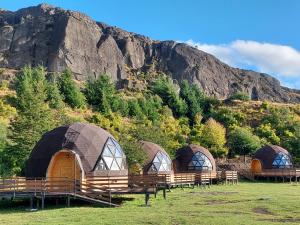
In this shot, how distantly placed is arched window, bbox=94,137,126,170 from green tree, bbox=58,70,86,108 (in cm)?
4826

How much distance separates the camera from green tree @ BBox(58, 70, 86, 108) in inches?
2965

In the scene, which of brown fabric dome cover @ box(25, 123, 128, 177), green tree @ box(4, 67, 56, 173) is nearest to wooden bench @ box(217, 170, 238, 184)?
green tree @ box(4, 67, 56, 173)

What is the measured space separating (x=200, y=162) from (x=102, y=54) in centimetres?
7988

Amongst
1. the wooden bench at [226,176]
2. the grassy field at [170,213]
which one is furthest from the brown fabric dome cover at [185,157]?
the grassy field at [170,213]

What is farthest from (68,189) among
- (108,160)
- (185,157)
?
(185,157)

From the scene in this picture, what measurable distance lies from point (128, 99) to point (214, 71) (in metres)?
59.4

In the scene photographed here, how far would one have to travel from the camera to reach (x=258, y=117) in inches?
3438

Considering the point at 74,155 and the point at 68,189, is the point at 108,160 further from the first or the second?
the point at 68,189

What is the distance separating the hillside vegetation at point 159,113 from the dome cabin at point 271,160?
9979 millimetres

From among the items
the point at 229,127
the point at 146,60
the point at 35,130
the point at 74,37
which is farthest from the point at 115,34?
the point at 35,130

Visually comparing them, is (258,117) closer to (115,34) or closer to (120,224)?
(115,34)

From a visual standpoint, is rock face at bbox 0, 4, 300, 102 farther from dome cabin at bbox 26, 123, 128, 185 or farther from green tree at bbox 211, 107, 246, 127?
dome cabin at bbox 26, 123, 128, 185

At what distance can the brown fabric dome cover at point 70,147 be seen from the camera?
982 inches

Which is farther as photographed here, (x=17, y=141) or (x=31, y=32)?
(x=31, y=32)
